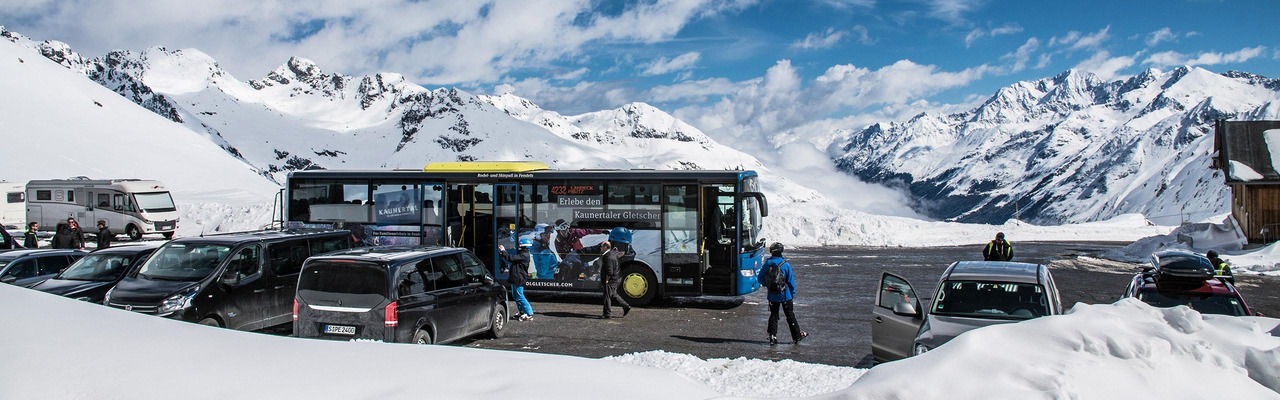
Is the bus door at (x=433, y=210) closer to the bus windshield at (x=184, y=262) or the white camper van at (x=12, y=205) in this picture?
the bus windshield at (x=184, y=262)

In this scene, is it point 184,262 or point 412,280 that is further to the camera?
point 184,262

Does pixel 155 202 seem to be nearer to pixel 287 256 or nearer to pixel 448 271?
pixel 287 256

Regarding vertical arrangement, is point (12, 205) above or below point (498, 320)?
above

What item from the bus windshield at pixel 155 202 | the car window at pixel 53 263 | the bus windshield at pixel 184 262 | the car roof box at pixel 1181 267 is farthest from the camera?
the bus windshield at pixel 155 202

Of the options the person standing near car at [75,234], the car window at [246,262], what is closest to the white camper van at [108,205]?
the person standing near car at [75,234]

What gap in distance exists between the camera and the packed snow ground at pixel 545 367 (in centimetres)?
398

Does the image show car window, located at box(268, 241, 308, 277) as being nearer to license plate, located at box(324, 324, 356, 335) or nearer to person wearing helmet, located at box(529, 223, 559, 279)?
license plate, located at box(324, 324, 356, 335)

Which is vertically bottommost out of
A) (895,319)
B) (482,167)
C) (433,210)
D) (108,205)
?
(895,319)

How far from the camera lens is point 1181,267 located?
11.5m

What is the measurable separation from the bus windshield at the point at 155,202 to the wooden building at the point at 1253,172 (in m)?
43.3

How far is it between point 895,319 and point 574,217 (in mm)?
8552

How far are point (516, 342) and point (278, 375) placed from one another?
8.74 m

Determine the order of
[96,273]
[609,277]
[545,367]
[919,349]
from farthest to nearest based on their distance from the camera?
1. [609,277]
2. [96,273]
3. [919,349]
4. [545,367]

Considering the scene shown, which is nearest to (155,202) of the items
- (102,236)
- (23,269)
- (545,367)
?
(102,236)
